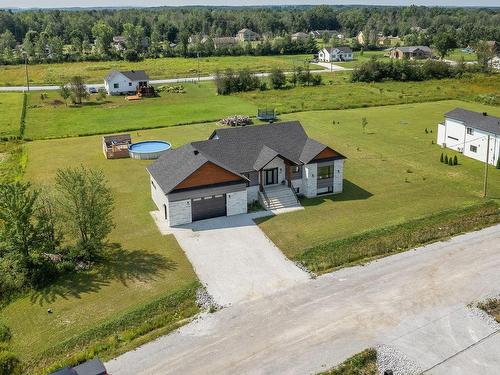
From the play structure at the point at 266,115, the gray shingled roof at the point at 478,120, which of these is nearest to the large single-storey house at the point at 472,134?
the gray shingled roof at the point at 478,120

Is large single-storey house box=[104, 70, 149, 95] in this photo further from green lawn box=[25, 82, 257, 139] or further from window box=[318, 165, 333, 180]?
window box=[318, 165, 333, 180]

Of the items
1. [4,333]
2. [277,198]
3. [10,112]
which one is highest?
[10,112]

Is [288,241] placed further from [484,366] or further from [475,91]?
[475,91]

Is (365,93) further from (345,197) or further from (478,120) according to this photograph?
(345,197)

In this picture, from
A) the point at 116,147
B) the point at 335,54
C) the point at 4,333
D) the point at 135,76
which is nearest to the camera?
the point at 4,333

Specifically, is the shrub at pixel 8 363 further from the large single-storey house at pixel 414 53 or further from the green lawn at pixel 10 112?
the large single-storey house at pixel 414 53

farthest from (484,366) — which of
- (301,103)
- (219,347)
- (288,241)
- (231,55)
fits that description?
(231,55)

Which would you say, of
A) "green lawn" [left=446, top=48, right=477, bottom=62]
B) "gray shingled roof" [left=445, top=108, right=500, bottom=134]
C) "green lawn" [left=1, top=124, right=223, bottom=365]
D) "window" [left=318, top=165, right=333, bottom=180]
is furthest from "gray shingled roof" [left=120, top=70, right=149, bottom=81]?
"green lawn" [left=446, top=48, right=477, bottom=62]

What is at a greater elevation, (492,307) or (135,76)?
(135,76)

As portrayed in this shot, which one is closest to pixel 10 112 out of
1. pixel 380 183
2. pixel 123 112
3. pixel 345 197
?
pixel 123 112
